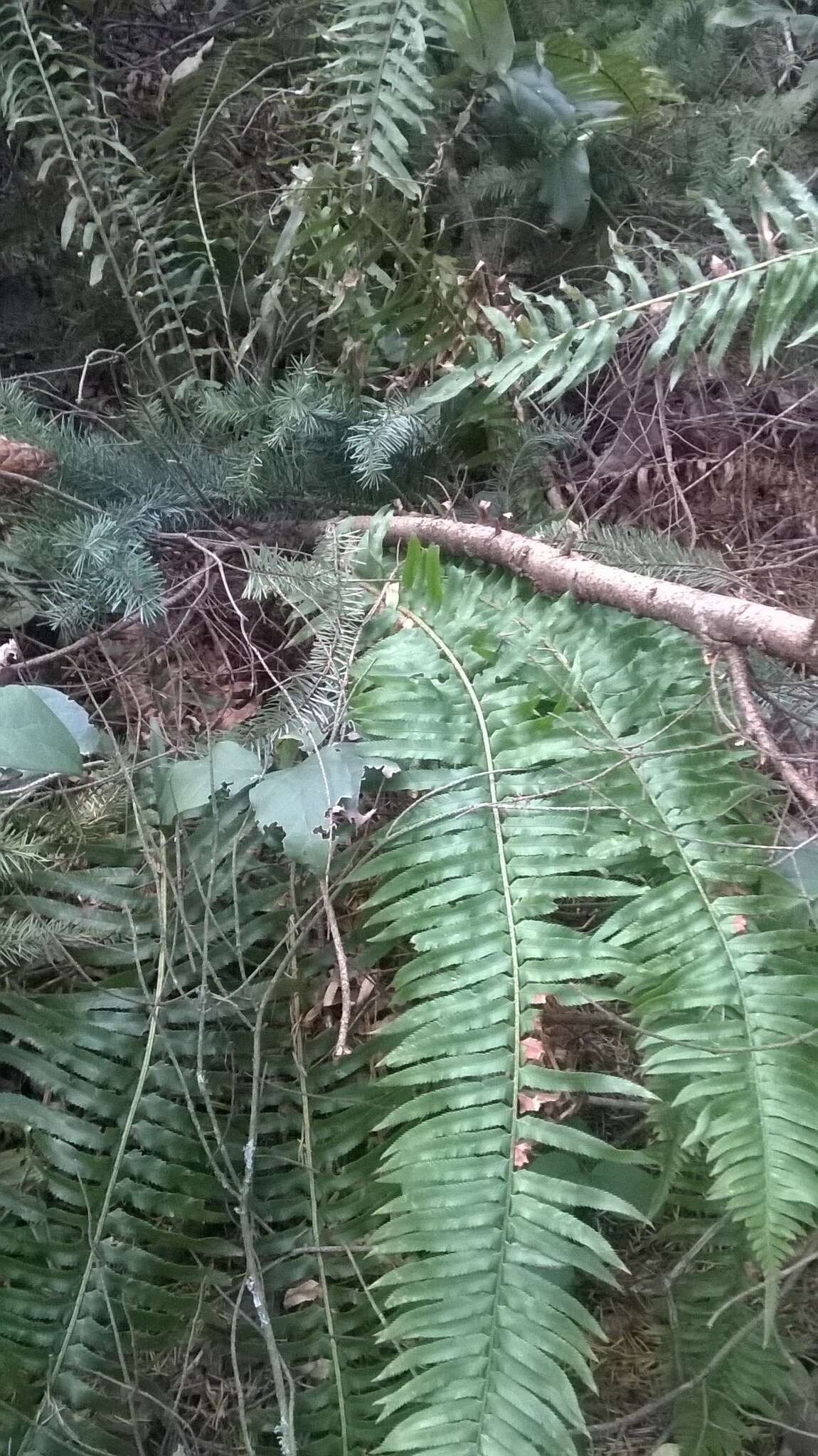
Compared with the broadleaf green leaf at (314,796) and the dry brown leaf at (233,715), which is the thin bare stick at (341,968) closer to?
the broadleaf green leaf at (314,796)

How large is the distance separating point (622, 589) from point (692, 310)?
12.2 inches

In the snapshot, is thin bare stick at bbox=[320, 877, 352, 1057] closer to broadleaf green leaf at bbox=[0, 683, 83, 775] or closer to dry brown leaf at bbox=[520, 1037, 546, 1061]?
dry brown leaf at bbox=[520, 1037, 546, 1061]

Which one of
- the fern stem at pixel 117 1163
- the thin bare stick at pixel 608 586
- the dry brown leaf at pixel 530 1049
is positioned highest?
the thin bare stick at pixel 608 586

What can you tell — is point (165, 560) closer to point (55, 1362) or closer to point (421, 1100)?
point (421, 1100)

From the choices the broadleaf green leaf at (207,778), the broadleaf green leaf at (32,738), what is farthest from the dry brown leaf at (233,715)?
the broadleaf green leaf at (32,738)

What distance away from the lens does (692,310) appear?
963mm

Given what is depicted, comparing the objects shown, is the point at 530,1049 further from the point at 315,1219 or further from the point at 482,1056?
the point at 315,1219

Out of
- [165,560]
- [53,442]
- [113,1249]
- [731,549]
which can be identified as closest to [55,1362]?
[113,1249]

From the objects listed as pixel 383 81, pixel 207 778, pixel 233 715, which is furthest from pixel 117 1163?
pixel 383 81

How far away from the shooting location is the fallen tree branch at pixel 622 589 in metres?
0.80

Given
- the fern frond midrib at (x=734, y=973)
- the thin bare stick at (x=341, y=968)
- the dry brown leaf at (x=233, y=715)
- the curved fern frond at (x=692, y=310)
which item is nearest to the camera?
the fern frond midrib at (x=734, y=973)

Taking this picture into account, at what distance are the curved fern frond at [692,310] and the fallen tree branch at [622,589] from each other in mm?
157

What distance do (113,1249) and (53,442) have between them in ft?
2.92

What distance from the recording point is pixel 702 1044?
729 millimetres
